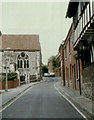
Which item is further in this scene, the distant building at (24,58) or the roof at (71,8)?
the distant building at (24,58)

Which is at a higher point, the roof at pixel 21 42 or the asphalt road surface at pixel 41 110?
the roof at pixel 21 42

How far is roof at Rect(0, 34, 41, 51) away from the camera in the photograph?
56.4m

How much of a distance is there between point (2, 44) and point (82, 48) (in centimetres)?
4222

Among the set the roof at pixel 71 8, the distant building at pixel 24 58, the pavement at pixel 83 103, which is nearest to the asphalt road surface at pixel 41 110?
the pavement at pixel 83 103

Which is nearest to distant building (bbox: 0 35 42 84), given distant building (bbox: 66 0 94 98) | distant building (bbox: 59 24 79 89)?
distant building (bbox: 59 24 79 89)

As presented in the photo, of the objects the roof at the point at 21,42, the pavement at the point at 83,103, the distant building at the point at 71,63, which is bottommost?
the pavement at the point at 83,103

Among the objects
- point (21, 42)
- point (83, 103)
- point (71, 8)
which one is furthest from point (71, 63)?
point (21, 42)

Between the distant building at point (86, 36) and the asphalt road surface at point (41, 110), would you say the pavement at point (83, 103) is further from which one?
the distant building at point (86, 36)

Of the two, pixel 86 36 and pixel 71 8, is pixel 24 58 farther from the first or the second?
pixel 86 36

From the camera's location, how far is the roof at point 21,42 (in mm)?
56406

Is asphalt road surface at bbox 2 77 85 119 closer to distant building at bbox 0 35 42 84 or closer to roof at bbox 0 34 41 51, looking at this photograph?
distant building at bbox 0 35 42 84

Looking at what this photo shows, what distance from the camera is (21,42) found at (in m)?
58.4

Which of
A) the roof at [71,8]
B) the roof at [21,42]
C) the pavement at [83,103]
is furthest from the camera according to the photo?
the roof at [21,42]

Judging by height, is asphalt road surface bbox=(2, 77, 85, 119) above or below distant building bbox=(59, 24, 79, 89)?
below
